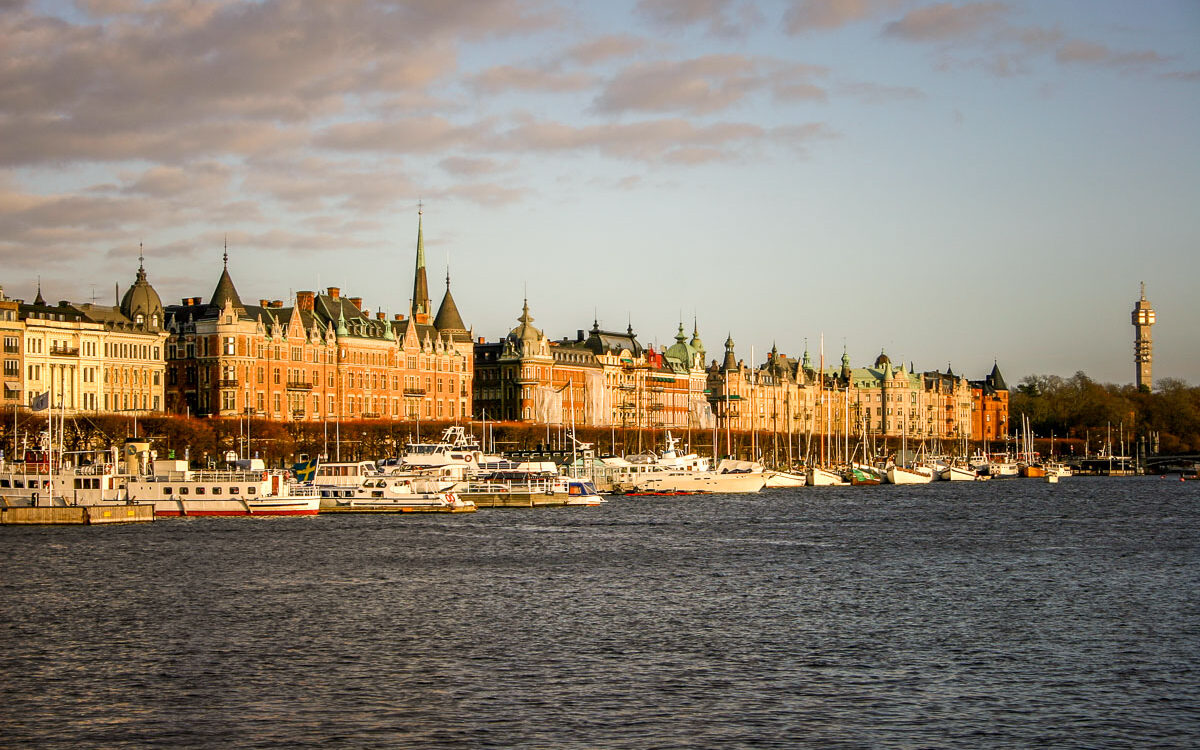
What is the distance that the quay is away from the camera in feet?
255

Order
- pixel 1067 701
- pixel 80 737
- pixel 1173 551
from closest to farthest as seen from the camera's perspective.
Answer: pixel 80 737
pixel 1067 701
pixel 1173 551

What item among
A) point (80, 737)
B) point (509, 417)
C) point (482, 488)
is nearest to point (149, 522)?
point (482, 488)

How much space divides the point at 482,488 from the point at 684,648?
205ft

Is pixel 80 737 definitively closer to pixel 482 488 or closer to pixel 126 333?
pixel 482 488

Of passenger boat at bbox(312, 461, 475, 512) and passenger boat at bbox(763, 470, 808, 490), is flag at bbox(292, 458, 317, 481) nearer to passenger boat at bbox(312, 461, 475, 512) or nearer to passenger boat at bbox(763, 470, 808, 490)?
passenger boat at bbox(312, 461, 475, 512)

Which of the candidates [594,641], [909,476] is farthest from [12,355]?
[594,641]

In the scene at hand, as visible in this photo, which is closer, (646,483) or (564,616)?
(564,616)

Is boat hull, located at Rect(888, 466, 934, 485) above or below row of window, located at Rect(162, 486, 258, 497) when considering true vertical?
below

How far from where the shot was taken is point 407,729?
101ft

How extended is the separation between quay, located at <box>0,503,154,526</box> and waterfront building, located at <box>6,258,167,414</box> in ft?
149

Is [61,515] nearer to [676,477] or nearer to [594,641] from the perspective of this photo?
[594,641]

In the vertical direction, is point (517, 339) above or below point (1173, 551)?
above

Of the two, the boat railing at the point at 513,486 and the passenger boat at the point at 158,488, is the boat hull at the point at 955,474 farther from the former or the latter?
the passenger boat at the point at 158,488

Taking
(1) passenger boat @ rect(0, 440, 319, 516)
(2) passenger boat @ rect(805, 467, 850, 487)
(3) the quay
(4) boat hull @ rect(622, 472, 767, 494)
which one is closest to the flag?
(1) passenger boat @ rect(0, 440, 319, 516)
